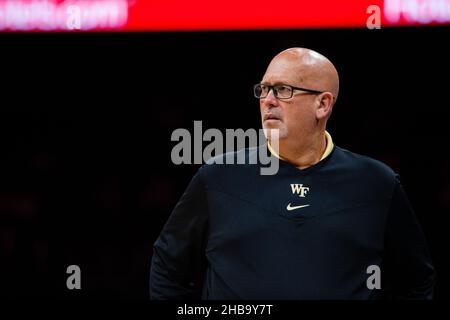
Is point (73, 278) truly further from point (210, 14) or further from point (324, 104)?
point (324, 104)

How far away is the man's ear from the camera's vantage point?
10.0ft

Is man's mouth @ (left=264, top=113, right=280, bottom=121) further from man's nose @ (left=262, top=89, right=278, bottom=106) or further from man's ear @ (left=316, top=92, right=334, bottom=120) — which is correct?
man's ear @ (left=316, top=92, right=334, bottom=120)

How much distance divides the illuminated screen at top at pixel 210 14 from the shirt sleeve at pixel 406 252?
4.47ft

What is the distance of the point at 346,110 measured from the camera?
16.6ft

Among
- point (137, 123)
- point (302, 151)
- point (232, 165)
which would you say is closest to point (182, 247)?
point (232, 165)

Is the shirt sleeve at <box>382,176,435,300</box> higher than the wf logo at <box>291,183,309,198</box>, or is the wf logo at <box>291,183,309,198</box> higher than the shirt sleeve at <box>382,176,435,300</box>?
the wf logo at <box>291,183,309,198</box>

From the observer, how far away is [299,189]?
2951 mm

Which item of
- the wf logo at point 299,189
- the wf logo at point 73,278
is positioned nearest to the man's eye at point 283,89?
the wf logo at point 299,189

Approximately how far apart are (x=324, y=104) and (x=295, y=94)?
15 centimetres

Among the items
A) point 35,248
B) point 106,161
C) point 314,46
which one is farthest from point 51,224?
point 314,46

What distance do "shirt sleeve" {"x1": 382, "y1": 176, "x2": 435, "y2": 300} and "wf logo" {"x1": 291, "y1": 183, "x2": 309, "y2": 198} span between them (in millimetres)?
346

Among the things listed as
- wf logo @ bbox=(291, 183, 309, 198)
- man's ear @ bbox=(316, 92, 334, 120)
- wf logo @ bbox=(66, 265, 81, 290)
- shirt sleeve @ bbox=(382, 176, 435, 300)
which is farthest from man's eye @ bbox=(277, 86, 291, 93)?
wf logo @ bbox=(66, 265, 81, 290)

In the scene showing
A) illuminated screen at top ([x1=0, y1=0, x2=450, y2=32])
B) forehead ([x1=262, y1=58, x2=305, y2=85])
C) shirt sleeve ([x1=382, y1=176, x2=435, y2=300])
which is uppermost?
illuminated screen at top ([x1=0, y1=0, x2=450, y2=32])

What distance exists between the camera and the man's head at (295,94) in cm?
299
